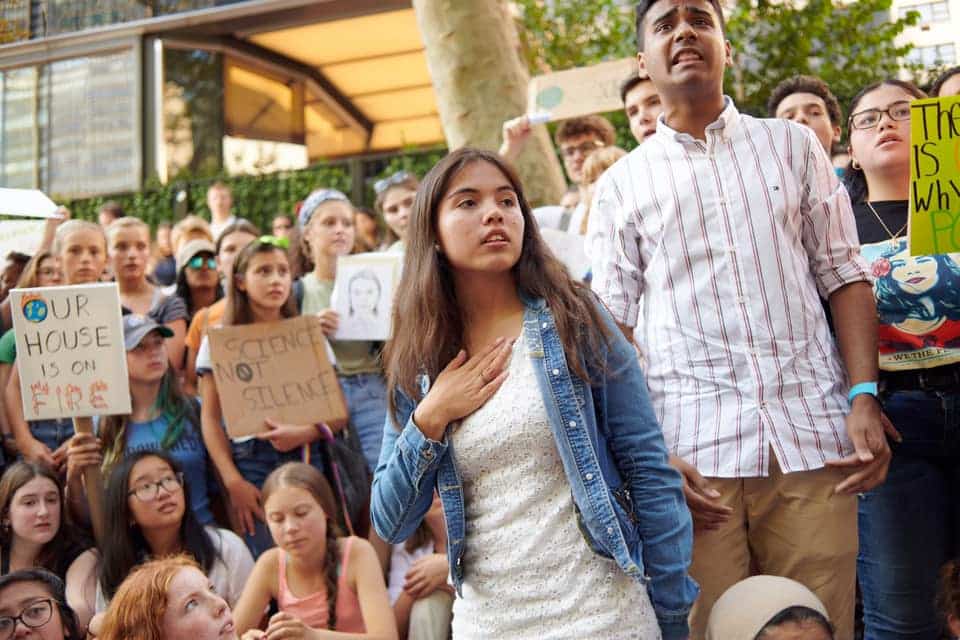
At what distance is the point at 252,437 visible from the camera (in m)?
4.73

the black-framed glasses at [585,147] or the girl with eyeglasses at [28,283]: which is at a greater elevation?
the black-framed glasses at [585,147]

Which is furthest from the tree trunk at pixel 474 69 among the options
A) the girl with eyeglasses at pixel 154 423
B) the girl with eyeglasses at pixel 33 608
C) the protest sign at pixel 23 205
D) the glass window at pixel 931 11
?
the girl with eyeglasses at pixel 33 608

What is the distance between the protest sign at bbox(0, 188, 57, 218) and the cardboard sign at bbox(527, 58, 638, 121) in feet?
8.46

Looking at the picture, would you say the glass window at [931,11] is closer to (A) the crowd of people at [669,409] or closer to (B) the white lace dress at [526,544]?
(A) the crowd of people at [669,409]

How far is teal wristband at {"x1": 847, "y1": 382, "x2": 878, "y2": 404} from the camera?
8.86 ft

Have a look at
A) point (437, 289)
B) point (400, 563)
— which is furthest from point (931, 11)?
point (437, 289)

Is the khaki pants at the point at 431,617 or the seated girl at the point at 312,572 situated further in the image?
the khaki pants at the point at 431,617

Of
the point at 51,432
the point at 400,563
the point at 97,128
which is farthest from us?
the point at 97,128

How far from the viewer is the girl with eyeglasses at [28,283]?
16.2 ft

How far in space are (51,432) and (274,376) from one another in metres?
1.22

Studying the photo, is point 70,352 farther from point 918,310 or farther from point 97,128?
point 97,128

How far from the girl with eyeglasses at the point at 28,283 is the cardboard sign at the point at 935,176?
3959 mm

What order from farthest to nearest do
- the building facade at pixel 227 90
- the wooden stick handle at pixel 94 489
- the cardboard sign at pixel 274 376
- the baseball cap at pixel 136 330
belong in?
1. the building facade at pixel 227 90
2. the baseball cap at pixel 136 330
3. the cardboard sign at pixel 274 376
4. the wooden stick handle at pixel 94 489

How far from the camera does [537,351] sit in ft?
7.71
